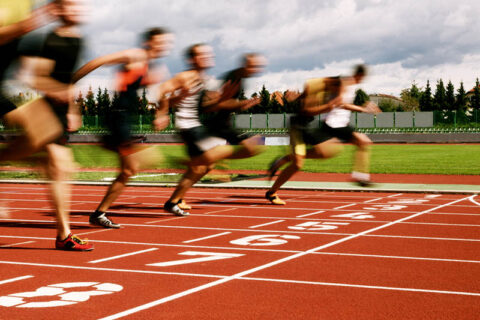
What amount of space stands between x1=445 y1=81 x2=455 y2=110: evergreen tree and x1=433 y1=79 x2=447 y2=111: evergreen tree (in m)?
0.51

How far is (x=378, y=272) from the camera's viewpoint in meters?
5.21

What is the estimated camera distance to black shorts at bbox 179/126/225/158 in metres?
8.84

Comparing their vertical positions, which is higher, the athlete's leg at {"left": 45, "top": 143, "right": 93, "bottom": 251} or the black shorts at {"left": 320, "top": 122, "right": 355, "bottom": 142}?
the black shorts at {"left": 320, "top": 122, "right": 355, "bottom": 142}

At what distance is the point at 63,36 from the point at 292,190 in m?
8.18

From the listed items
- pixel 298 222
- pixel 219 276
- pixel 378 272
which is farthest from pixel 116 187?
pixel 378 272

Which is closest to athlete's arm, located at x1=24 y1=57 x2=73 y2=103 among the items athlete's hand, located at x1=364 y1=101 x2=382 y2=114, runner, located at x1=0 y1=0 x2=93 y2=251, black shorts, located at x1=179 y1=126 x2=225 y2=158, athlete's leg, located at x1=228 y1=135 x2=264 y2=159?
runner, located at x1=0 y1=0 x2=93 y2=251

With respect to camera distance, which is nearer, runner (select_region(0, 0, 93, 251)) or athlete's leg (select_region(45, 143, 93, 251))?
runner (select_region(0, 0, 93, 251))

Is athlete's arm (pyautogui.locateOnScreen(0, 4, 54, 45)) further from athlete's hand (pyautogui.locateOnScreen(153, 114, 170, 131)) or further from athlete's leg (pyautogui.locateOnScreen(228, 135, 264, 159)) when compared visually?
athlete's leg (pyautogui.locateOnScreen(228, 135, 264, 159))

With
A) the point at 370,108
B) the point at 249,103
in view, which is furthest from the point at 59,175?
the point at 370,108

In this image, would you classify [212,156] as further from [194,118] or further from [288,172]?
[288,172]

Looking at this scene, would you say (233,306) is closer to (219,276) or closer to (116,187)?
(219,276)

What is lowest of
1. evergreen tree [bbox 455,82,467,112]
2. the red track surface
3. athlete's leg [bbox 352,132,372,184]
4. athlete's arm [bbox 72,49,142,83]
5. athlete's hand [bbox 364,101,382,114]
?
the red track surface

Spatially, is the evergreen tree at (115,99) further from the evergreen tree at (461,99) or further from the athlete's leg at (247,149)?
the evergreen tree at (461,99)

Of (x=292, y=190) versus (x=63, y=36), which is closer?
(x=63, y=36)
